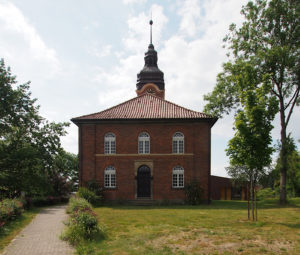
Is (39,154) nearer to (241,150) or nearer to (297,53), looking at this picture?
(241,150)

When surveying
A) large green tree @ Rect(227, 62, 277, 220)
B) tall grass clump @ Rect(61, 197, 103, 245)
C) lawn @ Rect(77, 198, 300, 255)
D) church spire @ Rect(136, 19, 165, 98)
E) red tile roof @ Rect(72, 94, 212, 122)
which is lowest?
lawn @ Rect(77, 198, 300, 255)

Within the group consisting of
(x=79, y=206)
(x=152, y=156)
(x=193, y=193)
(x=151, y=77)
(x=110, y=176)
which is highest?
(x=151, y=77)

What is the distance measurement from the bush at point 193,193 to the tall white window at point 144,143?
182 inches

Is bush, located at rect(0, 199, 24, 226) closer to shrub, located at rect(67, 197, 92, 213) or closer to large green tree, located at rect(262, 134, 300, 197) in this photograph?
shrub, located at rect(67, 197, 92, 213)

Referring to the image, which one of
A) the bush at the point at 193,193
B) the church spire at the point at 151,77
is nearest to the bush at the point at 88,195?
the bush at the point at 193,193

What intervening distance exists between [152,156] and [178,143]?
8.03ft

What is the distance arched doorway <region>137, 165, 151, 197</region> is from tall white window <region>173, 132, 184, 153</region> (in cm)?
289

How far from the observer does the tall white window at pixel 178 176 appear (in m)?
23.9

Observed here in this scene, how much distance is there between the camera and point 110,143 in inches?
971

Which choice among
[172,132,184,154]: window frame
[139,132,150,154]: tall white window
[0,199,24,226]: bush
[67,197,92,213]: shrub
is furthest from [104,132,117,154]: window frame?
[0,199,24,226]: bush

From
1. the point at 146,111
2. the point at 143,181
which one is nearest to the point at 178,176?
the point at 143,181

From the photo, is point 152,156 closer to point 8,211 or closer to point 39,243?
point 8,211

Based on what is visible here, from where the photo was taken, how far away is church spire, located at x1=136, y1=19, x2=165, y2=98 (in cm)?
3962

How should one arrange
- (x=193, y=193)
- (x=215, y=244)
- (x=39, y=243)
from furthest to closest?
(x=193, y=193)
(x=39, y=243)
(x=215, y=244)
